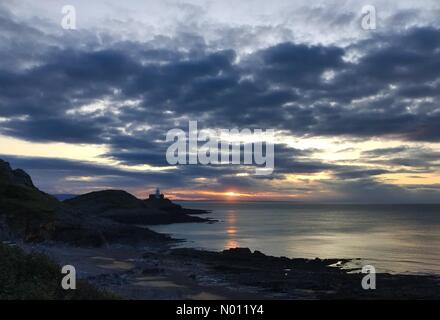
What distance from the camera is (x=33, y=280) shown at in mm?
16062

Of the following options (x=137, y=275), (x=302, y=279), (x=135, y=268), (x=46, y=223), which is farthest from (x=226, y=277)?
(x=46, y=223)

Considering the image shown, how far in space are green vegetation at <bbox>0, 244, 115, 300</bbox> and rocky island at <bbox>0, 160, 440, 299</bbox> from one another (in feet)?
0.12

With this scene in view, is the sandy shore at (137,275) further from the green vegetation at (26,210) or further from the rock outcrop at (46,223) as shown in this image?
the green vegetation at (26,210)

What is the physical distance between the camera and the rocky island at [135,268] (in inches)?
669

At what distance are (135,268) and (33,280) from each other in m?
33.3

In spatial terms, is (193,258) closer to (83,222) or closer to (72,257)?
(72,257)

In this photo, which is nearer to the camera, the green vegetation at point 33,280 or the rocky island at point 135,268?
the green vegetation at point 33,280

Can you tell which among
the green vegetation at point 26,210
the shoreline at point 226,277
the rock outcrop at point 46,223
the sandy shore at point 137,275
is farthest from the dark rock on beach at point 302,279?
the green vegetation at point 26,210

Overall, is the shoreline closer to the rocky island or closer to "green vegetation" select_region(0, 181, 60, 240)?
the rocky island

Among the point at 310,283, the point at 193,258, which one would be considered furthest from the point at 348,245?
the point at 310,283

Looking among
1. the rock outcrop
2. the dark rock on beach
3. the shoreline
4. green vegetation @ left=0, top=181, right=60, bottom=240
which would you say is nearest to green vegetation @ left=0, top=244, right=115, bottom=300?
the shoreline

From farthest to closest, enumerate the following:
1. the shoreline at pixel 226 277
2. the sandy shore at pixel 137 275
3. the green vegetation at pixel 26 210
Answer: the green vegetation at pixel 26 210
the shoreline at pixel 226 277
the sandy shore at pixel 137 275

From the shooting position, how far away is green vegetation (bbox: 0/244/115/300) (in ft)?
45.3

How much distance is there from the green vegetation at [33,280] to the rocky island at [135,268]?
0.04 meters
